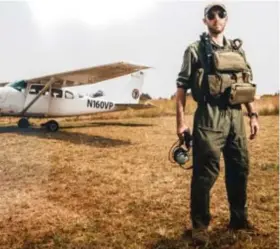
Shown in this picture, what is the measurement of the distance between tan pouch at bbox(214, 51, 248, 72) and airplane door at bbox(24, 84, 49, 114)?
1183cm

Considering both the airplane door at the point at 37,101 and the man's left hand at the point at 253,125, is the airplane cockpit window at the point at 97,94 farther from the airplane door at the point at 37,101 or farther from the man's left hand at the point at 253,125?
the man's left hand at the point at 253,125

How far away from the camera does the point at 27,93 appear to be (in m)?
14.3

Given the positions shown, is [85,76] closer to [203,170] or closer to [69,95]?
[69,95]

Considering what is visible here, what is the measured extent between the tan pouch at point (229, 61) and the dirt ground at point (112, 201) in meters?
1.50

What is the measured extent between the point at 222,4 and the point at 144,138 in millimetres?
7887

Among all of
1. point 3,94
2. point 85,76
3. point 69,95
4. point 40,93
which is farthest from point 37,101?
point 85,76

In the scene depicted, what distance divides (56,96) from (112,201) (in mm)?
10804

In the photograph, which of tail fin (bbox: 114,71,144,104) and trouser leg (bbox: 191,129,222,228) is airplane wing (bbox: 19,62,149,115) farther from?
trouser leg (bbox: 191,129,222,228)

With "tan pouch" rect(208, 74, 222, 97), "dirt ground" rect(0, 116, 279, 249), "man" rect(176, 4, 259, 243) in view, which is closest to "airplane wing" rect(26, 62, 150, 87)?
"dirt ground" rect(0, 116, 279, 249)

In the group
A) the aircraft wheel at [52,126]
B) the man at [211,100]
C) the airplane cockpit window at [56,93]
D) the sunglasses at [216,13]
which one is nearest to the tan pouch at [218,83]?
the man at [211,100]

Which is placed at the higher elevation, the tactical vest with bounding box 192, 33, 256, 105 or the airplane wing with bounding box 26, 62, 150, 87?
the airplane wing with bounding box 26, 62, 150, 87

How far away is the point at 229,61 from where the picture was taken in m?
3.28

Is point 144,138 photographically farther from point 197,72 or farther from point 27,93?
point 197,72

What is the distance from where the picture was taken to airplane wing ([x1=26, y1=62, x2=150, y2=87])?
1282cm
